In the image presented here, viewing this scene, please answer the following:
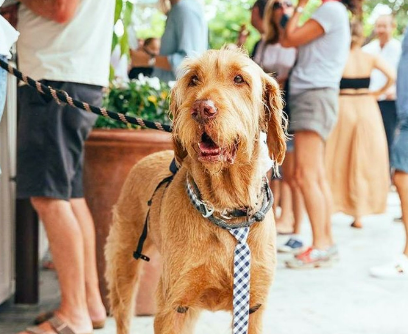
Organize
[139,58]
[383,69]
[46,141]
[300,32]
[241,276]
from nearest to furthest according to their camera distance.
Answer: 1. [241,276]
2. [46,141]
3. [300,32]
4. [383,69]
5. [139,58]

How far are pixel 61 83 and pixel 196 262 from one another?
5.05ft

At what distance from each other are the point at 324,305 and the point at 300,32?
2368 mm

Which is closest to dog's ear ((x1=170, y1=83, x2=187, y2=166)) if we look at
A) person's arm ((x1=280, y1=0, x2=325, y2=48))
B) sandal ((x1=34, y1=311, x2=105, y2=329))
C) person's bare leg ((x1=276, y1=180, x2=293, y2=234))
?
sandal ((x1=34, y1=311, x2=105, y2=329))

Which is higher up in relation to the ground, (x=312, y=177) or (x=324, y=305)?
(x=312, y=177)

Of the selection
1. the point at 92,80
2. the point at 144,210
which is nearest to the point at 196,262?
the point at 144,210

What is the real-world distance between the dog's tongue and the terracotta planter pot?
1880 millimetres

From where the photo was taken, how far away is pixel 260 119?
2939 millimetres

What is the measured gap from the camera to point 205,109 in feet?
8.51

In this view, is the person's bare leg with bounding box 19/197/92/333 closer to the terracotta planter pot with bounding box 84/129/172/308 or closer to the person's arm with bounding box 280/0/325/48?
the terracotta planter pot with bounding box 84/129/172/308

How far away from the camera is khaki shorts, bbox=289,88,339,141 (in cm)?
612

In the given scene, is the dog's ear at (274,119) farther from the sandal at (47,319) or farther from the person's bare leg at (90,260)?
the sandal at (47,319)

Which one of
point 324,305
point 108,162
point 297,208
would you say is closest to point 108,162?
point 108,162

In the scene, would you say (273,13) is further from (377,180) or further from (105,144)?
(105,144)

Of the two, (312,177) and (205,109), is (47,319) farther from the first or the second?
(312,177)
